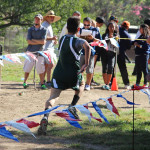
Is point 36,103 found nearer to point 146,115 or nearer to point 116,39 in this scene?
point 146,115

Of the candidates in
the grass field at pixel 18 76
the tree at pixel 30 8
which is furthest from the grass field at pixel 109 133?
the tree at pixel 30 8

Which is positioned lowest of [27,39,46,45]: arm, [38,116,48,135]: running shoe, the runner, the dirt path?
the dirt path

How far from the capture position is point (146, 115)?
774 centimetres

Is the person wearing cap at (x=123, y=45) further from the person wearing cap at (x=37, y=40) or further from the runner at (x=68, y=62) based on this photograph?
the runner at (x=68, y=62)

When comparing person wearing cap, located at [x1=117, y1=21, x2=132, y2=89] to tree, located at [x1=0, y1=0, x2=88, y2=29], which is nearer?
person wearing cap, located at [x1=117, y1=21, x2=132, y2=89]

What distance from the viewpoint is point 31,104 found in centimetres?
884

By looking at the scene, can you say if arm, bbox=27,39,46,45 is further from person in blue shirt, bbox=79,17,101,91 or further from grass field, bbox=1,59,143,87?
grass field, bbox=1,59,143,87

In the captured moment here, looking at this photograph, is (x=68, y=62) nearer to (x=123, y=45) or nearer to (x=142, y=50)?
(x=142, y=50)

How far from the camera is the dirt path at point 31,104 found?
5.70 m

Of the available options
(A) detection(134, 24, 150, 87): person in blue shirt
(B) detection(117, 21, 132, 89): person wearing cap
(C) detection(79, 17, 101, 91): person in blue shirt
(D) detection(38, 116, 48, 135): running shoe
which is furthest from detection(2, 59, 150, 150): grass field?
(B) detection(117, 21, 132, 89): person wearing cap

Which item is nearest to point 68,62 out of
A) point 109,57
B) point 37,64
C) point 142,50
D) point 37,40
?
point 37,40

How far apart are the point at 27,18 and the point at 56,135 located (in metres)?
16.4

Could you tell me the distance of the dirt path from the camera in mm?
5703

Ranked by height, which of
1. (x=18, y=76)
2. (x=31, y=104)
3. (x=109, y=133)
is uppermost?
(x=109, y=133)
